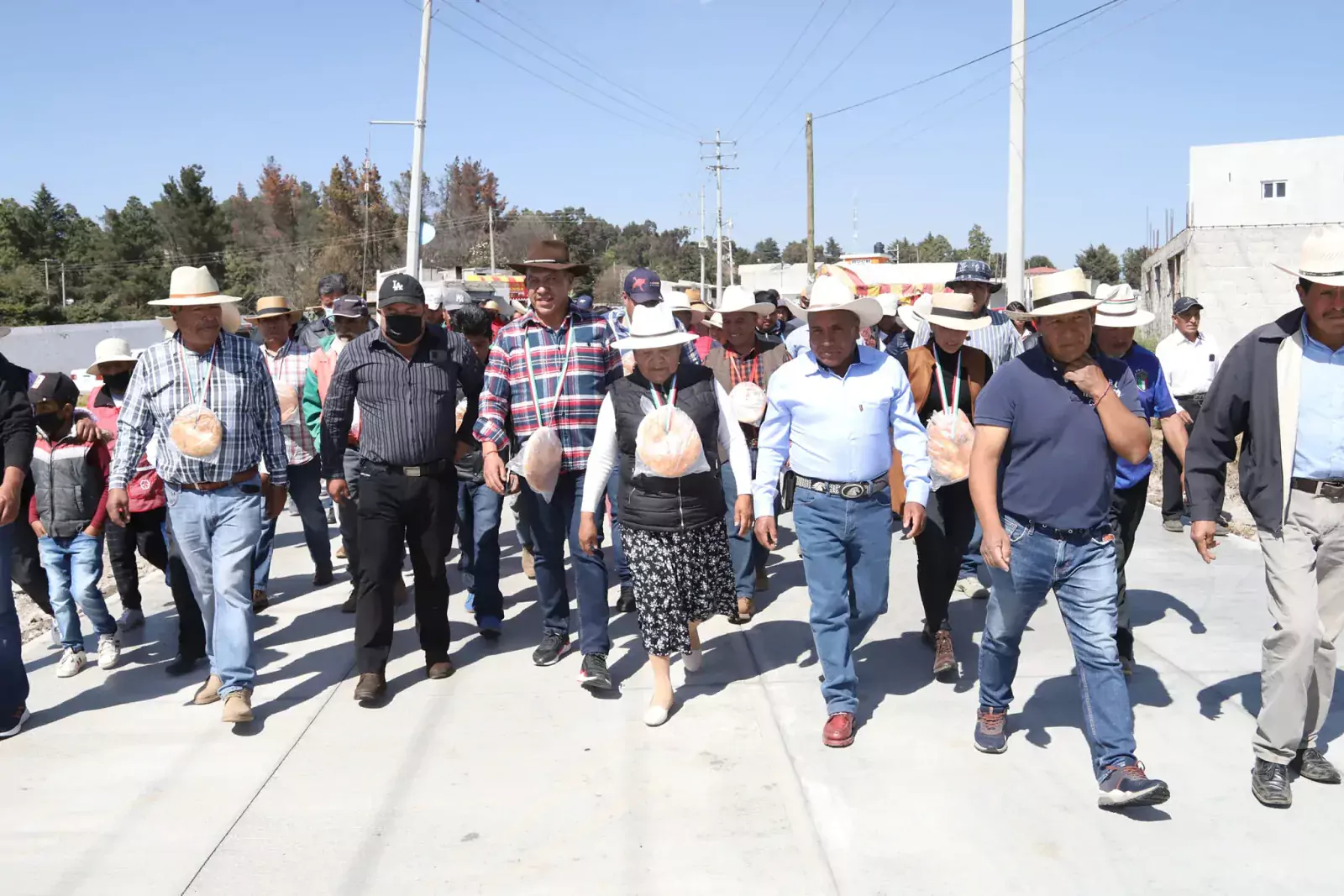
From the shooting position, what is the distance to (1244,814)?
3602 mm

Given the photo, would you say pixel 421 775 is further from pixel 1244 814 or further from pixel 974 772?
pixel 1244 814

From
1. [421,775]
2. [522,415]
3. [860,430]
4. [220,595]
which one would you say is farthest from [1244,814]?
[220,595]

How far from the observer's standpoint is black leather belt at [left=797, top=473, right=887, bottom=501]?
4.32 metres

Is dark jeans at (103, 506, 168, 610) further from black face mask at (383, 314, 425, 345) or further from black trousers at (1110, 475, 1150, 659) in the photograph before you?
black trousers at (1110, 475, 1150, 659)

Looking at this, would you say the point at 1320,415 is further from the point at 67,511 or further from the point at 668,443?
the point at 67,511

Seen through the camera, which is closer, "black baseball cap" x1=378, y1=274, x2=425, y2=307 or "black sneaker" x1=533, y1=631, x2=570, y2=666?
"black baseball cap" x1=378, y1=274, x2=425, y2=307

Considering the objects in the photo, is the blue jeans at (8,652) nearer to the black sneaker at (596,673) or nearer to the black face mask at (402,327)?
the black face mask at (402,327)

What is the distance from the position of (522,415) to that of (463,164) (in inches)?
3488

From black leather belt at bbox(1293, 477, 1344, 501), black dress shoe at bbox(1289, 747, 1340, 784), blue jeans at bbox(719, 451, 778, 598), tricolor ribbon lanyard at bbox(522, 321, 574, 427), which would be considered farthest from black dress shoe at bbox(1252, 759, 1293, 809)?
tricolor ribbon lanyard at bbox(522, 321, 574, 427)

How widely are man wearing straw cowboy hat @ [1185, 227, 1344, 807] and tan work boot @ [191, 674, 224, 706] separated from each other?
4.54m

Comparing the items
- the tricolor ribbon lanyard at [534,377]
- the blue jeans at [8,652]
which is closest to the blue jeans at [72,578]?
the blue jeans at [8,652]

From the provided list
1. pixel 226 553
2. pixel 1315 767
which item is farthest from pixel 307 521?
pixel 1315 767

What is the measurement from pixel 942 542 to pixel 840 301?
155 cm

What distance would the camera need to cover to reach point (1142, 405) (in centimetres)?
479
